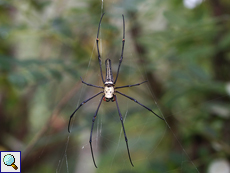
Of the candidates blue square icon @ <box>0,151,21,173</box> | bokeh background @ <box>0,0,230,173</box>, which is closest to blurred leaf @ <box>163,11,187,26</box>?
bokeh background @ <box>0,0,230,173</box>

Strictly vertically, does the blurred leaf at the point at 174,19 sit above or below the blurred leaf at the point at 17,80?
above

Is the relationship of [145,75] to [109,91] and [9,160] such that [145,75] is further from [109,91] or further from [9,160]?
[9,160]

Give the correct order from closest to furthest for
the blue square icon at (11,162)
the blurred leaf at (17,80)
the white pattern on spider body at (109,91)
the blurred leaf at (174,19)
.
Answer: the blurred leaf at (17,80) < the blurred leaf at (174,19) < the blue square icon at (11,162) < the white pattern on spider body at (109,91)

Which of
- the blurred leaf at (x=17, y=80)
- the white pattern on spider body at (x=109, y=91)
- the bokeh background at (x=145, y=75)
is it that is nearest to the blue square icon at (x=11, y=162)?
the bokeh background at (x=145, y=75)

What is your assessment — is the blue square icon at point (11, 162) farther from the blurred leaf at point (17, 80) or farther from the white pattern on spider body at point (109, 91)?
the white pattern on spider body at point (109, 91)

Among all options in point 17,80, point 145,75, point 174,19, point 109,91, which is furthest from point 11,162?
point 174,19

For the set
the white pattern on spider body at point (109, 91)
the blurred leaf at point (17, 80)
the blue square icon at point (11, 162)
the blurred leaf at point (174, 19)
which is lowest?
the blue square icon at point (11, 162)
